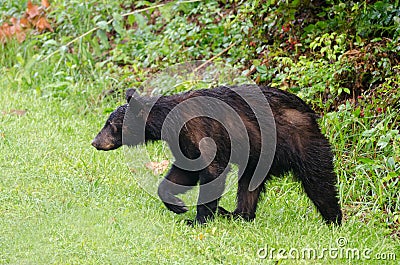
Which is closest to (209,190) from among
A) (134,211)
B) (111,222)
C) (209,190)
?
(209,190)

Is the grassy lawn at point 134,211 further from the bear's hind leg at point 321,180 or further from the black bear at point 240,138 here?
the black bear at point 240,138

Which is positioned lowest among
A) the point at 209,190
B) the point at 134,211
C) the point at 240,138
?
the point at 134,211

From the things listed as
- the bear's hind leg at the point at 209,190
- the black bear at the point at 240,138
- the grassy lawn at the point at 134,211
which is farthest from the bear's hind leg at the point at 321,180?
the bear's hind leg at the point at 209,190

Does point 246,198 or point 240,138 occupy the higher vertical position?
point 240,138

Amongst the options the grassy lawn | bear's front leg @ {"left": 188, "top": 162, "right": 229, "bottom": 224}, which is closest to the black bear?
bear's front leg @ {"left": 188, "top": 162, "right": 229, "bottom": 224}

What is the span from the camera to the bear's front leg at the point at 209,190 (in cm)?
586

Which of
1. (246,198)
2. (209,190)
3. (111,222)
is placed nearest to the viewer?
(111,222)

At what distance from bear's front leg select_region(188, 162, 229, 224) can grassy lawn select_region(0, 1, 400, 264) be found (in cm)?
14

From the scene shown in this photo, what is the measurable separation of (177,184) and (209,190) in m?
0.44

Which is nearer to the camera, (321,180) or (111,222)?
(111,222)

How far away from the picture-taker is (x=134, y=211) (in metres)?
5.99

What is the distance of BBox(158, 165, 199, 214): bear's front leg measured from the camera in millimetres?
6074

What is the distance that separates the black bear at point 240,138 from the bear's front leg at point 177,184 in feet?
0.06

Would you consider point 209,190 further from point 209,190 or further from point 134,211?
point 134,211
